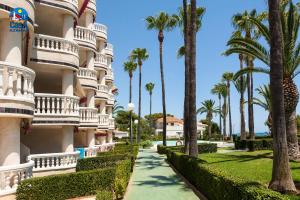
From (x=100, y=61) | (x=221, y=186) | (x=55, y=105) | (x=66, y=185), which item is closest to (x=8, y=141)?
(x=66, y=185)

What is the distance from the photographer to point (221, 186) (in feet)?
36.6

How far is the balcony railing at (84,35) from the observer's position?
74.5 ft

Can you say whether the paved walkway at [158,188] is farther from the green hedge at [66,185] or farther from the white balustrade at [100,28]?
the white balustrade at [100,28]

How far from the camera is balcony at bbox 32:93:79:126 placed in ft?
55.0

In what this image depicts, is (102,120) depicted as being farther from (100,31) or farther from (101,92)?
(100,31)

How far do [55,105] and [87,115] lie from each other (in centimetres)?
479

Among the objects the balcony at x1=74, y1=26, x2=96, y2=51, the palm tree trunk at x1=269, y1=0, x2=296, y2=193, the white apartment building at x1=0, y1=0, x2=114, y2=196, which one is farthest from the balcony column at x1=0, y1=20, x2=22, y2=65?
the palm tree trunk at x1=269, y1=0, x2=296, y2=193

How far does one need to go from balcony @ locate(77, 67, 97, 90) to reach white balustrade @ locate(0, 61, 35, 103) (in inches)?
396

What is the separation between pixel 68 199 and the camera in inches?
522

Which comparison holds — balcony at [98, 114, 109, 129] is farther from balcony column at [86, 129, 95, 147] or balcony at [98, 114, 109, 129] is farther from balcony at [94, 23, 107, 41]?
balcony at [94, 23, 107, 41]

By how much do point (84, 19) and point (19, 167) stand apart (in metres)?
15.6

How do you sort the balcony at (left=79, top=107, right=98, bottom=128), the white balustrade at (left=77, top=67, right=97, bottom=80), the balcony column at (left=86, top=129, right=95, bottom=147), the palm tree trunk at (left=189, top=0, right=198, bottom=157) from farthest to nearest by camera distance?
the balcony column at (left=86, top=129, right=95, bottom=147), the white balustrade at (left=77, top=67, right=97, bottom=80), the balcony at (left=79, top=107, right=98, bottom=128), the palm tree trunk at (left=189, top=0, right=198, bottom=157)

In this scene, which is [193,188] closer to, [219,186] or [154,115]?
[219,186]

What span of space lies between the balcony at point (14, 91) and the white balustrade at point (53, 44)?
14.1 ft
